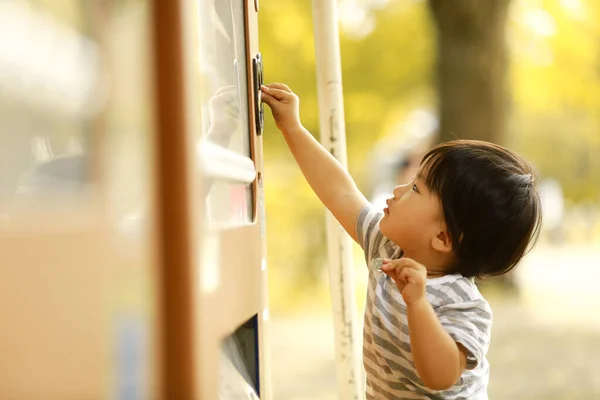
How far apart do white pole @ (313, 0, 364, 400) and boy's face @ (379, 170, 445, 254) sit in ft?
1.01

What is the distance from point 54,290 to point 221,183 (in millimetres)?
348

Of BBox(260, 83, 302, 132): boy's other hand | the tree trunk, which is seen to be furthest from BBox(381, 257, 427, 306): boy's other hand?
the tree trunk

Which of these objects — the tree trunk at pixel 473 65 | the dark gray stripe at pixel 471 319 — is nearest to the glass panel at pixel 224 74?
the dark gray stripe at pixel 471 319

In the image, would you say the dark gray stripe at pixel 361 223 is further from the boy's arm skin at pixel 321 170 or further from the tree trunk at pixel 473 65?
the tree trunk at pixel 473 65

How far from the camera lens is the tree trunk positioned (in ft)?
13.3

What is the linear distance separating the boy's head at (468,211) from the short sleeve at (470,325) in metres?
0.08

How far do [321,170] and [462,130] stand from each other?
300 centimetres

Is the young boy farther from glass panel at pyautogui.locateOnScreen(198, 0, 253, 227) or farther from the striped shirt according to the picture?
glass panel at pyautogui.locateOnScreen(198, 0, 253, 227)

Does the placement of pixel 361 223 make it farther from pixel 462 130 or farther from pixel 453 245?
pixel 462 130

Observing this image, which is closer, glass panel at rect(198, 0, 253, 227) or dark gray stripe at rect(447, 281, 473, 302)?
A: glass panel at rect(198, 0, 253, 227)

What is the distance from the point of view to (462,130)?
4074 millimetres

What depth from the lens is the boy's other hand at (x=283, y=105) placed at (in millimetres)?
1203

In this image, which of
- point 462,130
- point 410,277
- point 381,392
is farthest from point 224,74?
point 462,130

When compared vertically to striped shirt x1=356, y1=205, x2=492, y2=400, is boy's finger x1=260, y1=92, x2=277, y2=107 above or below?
above
